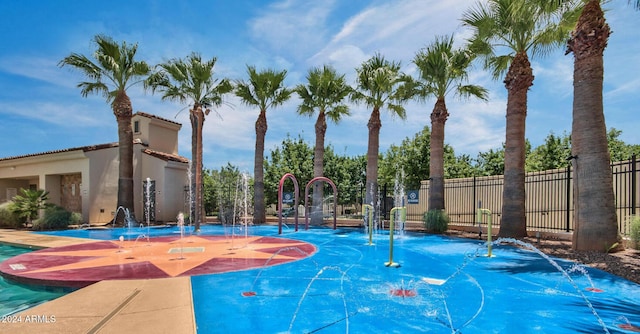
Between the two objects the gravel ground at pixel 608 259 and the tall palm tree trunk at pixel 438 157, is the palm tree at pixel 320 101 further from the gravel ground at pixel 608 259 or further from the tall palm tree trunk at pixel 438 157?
the gravel ground at pixel 608 259

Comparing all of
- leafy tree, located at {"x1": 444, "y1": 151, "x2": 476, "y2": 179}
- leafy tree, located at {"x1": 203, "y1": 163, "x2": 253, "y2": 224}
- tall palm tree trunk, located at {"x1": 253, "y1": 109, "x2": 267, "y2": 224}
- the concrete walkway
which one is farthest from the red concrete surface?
leafy tree, located at {"x1": 444, "y1": 151, "x2": 476, "y2": 179}

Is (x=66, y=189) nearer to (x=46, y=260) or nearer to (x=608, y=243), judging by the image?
(x=46, y=260)

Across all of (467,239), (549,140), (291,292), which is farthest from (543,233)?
(549,140)

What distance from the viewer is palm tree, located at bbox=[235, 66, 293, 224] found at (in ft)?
73.1

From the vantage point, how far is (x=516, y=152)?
549 inches

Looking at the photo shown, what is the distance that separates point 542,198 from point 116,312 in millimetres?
18369

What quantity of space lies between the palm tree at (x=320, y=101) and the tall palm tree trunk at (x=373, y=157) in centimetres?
228

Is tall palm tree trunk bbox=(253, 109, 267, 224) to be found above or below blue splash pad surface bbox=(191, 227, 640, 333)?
above

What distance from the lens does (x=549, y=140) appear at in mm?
27391

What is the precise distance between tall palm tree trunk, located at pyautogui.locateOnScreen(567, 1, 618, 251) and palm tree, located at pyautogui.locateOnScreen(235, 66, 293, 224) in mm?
15113

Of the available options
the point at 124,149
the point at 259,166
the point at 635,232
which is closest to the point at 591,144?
the point at 635,232

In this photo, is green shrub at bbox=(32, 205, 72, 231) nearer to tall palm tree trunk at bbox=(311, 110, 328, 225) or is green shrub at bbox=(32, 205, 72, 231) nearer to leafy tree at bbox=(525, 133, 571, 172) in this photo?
tall palm tree trunk at bbox=(311, 110, 328, 225)

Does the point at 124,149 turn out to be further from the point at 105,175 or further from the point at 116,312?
the point at 116,312

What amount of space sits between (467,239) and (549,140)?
16768 mm
